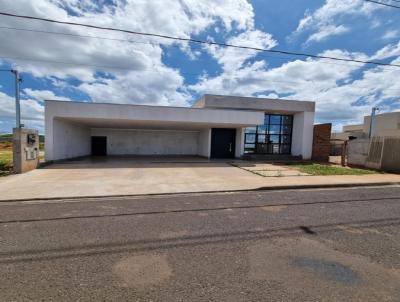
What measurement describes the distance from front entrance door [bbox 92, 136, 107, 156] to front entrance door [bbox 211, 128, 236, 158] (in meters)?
10.8

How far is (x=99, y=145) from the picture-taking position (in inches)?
868

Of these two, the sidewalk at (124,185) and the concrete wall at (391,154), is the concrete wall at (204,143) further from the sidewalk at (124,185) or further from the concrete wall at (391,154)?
the concrete wall at (391,154)

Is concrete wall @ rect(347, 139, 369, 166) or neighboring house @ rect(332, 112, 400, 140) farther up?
neighboring house @ rect(332, 112, 400, 140)

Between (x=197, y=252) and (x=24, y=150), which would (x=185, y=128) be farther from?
(x=197, y=252)

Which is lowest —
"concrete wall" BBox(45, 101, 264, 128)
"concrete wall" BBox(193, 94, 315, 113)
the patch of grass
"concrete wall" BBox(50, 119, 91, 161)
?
the patch of grass

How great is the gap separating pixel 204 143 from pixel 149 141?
5873 mm

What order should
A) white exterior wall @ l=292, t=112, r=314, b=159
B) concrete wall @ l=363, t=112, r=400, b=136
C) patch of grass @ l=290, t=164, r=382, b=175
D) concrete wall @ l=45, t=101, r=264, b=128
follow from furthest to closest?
1. concrete wall @ l=363, t=112, r=400, b=136
2. white exterior wall @ l=292, t=112, r=314, b=159
3. concrete wall @ l=45, t=101, r=264, b=128
4. patch of grass @ l=290, t=164, r=382, b=175

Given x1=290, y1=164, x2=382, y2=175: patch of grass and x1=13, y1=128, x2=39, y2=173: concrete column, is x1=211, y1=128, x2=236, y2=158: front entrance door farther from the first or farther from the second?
x1=13, y1=128, x2=39, y2=173: concrete column

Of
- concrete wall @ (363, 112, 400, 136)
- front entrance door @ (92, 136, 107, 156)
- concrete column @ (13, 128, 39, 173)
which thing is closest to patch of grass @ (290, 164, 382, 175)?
concrete column @ (13, 128, 39, 173)

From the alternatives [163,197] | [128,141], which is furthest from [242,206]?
[128,141]

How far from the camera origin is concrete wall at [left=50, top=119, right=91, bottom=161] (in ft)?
46.2

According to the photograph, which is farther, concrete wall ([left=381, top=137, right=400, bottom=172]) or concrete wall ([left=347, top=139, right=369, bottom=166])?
concrete wall ([left=347, top=139, right=369, bottom=166])

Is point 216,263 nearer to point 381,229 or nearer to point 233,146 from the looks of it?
point 381,229

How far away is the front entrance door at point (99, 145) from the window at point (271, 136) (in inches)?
548
